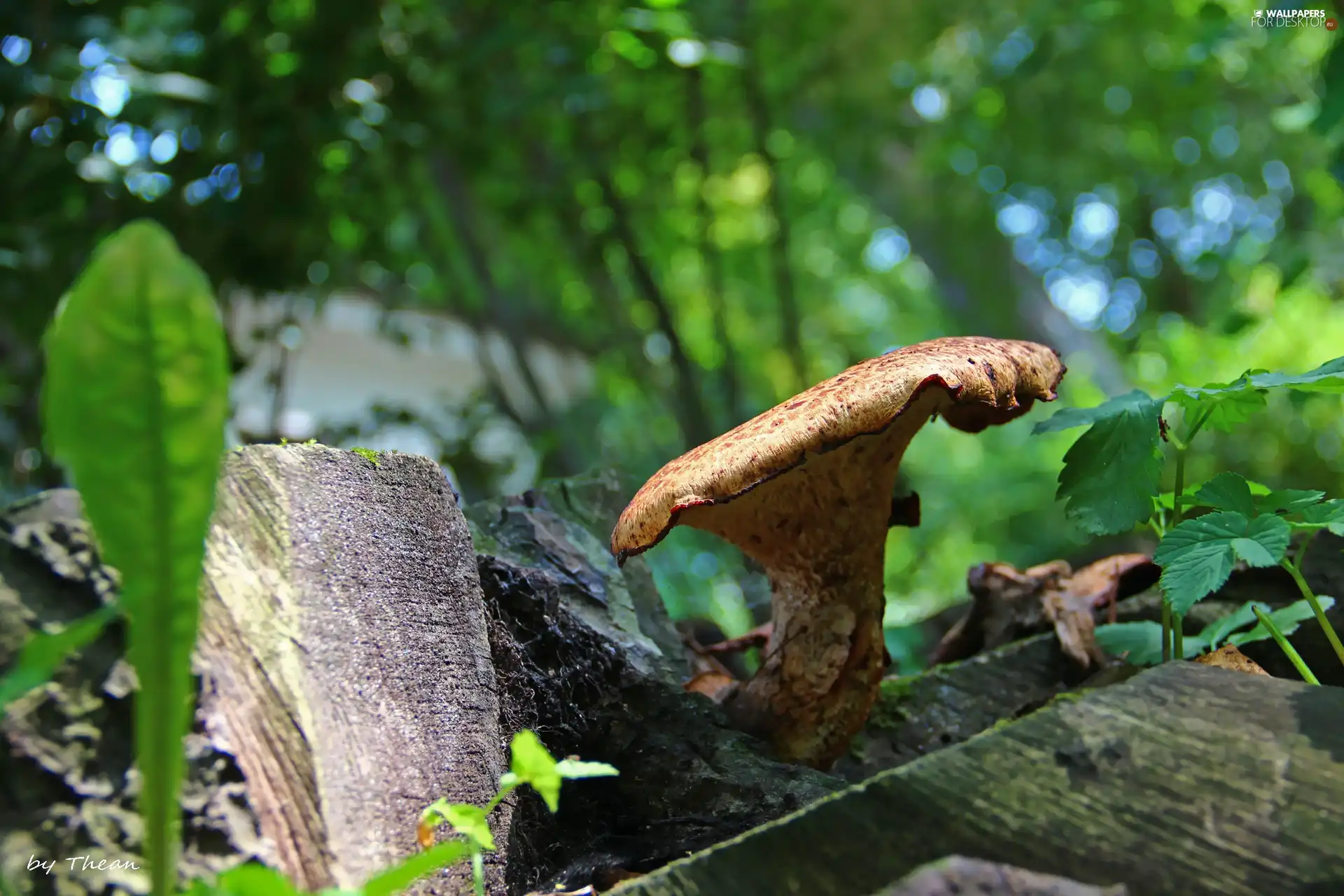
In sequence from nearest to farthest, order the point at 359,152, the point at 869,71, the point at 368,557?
the point at 368,557
the point at 359,152
the point at 869,71

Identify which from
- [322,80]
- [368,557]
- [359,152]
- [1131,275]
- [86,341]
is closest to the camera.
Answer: [86,341]

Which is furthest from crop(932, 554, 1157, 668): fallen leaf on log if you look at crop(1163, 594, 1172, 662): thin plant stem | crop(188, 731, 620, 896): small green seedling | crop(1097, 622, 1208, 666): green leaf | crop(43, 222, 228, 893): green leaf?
crop(43, 222, 228, 893): green leaf

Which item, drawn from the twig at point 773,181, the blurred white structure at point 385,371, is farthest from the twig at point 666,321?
the blurred white structure at point 385,371

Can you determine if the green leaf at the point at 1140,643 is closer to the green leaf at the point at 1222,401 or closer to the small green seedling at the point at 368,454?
the green leaf at the point at 1222,401

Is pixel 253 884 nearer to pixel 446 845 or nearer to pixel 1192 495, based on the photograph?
pixel 446 845

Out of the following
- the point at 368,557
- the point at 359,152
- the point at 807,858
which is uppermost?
the point at 359,152

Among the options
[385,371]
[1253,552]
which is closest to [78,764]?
[1253,552]

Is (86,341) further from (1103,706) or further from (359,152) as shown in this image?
(359,152)

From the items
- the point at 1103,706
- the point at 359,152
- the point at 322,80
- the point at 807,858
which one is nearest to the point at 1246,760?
the point at 1103,706
